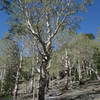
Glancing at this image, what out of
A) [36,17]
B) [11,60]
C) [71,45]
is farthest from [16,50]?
[36,17]

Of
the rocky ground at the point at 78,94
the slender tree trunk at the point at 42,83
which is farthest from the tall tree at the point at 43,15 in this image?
the rocky ground at the point at 78,94

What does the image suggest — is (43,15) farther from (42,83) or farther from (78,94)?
(78,94)

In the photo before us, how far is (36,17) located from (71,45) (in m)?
13.0

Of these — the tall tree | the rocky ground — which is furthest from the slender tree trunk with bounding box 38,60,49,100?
the rocky ground

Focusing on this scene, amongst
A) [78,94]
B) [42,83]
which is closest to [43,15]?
[42,83]

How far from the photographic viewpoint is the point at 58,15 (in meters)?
6.97

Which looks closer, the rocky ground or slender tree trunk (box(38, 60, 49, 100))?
slender tree trunk (box(38, 60, 49, 100))

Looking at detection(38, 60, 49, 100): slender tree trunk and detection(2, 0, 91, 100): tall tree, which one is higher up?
detection(2, 0, 91, 100): tall tree

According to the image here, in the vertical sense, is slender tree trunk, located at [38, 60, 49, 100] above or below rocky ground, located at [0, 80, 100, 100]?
above

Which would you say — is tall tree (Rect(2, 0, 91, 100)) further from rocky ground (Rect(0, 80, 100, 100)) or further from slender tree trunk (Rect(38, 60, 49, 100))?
rocky ground (Rect(0, 80, 100, 100))

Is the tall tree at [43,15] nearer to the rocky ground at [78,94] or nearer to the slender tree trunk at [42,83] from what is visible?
the slender tree trunk at [42,83]

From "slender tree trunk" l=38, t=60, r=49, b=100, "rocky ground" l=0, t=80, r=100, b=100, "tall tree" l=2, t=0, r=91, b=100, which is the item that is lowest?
"rocky ground" l=0, t=80, r=100, b=100

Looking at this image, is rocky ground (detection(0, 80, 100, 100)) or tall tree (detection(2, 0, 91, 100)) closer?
tall tree (detection(2, 0, 91, 100))

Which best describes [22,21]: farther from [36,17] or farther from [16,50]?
[16,50]
